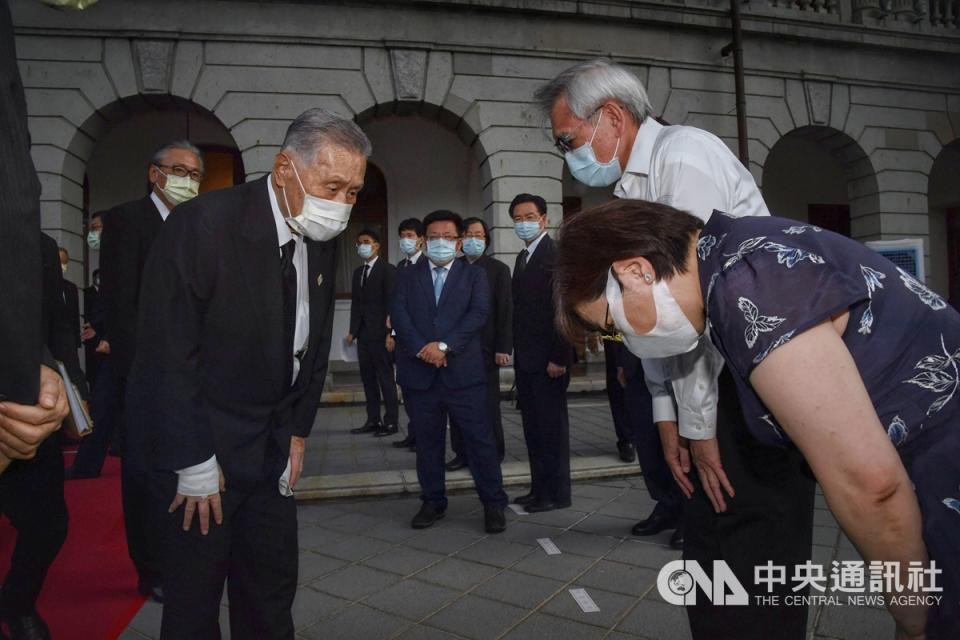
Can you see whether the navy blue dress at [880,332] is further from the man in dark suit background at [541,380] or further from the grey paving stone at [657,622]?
the man in dark suit background at [541,380]

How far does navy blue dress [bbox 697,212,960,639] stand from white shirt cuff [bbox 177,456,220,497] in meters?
1.49

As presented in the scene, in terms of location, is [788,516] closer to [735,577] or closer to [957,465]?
[735,577]

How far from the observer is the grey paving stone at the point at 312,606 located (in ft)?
9.68

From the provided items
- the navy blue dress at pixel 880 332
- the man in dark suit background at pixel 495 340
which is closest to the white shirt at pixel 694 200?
the navy blue dress at pixel 880 332

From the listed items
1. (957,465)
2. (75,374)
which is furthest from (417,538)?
(957,465)

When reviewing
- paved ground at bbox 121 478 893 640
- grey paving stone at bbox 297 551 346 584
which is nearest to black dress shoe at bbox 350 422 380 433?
paved ground at bbox 121 478 893 640

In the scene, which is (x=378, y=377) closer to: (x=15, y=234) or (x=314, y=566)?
(x=314, y=566)

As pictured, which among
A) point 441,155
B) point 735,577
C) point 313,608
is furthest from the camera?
point 441,155

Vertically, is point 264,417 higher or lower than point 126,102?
lower

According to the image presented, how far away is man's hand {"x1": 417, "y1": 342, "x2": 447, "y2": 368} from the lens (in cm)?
430

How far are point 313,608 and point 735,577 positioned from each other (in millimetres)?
2018

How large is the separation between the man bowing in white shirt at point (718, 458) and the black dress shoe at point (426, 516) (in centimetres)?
240

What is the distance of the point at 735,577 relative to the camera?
185cm

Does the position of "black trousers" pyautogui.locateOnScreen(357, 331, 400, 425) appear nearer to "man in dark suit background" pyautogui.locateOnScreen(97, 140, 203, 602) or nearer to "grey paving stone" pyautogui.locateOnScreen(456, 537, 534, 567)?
"grey paving stone" pyautogui.locateOnScreen(456, 537, 534, 567)
